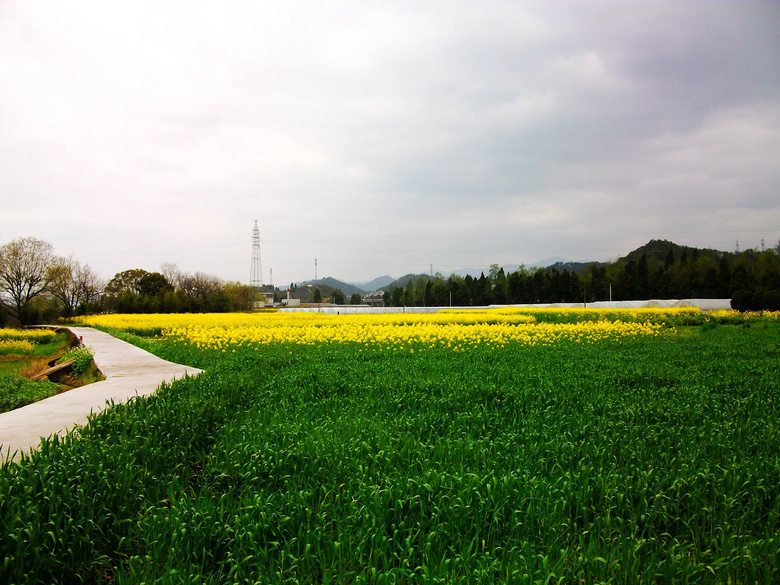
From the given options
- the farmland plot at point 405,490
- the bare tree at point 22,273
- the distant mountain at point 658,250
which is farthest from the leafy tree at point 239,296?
the distant mountain at point 658,250

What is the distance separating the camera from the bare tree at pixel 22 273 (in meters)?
33.3

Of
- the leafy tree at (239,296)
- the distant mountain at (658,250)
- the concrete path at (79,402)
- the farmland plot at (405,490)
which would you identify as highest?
the distant mountain at (658,250)

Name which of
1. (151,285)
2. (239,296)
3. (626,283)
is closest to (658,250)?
(626,283)

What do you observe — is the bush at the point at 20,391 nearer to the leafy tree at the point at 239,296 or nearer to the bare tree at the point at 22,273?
the bare tree at the point at 22,273

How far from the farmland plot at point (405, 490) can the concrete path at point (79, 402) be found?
488mm

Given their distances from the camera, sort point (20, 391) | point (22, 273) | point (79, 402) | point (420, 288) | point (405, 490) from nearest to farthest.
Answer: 1. point (405, 490)
2. point (79, 402)
3. point (20, 391)
4. point (22, 273)
5. point (420, 288)

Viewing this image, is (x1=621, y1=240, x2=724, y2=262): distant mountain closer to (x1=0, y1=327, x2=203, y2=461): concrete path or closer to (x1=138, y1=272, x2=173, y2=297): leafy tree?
(x1=138, y1=272, x2=173, y2=297): leafy tree

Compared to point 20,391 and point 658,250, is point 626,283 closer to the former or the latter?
point 658,250

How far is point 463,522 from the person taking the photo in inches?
110

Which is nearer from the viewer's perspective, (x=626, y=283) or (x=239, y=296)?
(x=239, y=296)

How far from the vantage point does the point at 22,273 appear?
112ft

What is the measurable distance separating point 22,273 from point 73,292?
6.42 m

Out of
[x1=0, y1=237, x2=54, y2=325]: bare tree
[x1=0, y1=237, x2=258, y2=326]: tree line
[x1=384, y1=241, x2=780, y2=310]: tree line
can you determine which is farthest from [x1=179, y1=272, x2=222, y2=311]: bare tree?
[x1=384, y1=241, x2=780, y2=310]: tree line

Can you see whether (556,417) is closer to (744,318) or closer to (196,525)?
(196,525)
